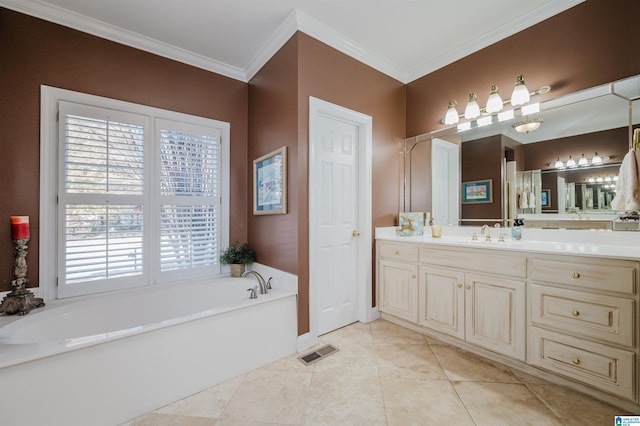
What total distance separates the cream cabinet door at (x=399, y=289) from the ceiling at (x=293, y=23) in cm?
215

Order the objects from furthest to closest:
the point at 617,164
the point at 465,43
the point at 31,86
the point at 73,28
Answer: the point at 465,43, the point at 73,28, the point at 31,86, the point at 617,164

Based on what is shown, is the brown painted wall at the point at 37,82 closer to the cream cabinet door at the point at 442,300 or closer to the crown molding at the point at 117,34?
the crown molding at the point at 117,34

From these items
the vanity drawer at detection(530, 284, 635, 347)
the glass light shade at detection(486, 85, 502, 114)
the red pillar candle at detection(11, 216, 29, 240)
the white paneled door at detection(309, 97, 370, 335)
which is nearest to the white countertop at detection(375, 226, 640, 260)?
the vanity drawer at detection(530, 284, 635, 347)

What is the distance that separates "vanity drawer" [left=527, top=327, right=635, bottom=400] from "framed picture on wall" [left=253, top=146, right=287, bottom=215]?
2.04 metres

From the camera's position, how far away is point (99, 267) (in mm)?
2146

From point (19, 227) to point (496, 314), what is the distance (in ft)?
11.4

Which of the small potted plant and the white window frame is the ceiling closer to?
the white window frame

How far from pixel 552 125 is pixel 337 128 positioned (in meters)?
1.79

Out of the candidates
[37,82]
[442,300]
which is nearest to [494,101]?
[442,300]

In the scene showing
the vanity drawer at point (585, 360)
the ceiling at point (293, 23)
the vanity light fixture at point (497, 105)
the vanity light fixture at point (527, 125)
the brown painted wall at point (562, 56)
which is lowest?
the vanity drawer at point (585, 360)

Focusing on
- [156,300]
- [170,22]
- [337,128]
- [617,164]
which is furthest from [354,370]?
[170,22]

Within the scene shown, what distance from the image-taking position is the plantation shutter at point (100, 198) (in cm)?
205

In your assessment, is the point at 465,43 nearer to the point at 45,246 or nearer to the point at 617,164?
the point at 617,164

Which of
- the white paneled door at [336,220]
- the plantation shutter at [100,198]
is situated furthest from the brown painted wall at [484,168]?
the plantation shutter at [100,198]
